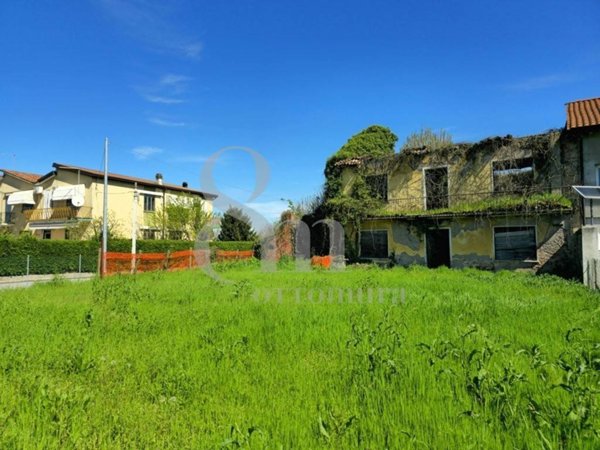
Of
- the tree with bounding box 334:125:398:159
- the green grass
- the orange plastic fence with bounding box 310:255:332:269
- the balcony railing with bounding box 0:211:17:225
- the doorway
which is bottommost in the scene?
the orange plastic fence with bounding box 310:255:332:269

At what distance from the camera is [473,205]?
17.3m

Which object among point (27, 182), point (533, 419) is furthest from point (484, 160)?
point (27, 182)

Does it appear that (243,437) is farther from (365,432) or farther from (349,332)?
(349,332)

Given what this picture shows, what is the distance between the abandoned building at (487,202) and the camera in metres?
15.2

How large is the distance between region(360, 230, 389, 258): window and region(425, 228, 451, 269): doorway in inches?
87.3

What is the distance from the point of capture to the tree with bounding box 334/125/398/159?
27.8 meters

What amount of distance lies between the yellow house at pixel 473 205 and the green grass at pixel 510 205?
0.11 feet

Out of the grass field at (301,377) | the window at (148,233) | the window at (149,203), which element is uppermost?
the window at (149,203)

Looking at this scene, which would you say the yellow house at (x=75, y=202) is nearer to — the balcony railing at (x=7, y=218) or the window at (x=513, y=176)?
the balcony railing at (x=7, y=218)

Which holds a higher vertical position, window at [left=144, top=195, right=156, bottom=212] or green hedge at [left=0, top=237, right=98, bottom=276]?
window at [left=144, top=195, right=156, bottom=212]

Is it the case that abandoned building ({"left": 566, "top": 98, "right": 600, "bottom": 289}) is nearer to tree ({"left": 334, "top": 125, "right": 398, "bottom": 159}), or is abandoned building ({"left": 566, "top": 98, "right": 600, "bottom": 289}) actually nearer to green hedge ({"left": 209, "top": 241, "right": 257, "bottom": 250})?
tree ({"left": 334, "top": 125, "right": 398, "bottom": 159})

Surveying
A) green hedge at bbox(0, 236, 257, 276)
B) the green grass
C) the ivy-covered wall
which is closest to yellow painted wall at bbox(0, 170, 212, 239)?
green hedge at bbox(0, 236, 257, 276)

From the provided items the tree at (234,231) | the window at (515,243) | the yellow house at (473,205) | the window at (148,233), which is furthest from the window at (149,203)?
the window at (515,243)

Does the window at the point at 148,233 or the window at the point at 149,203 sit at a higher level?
the window at the point at 149,203
